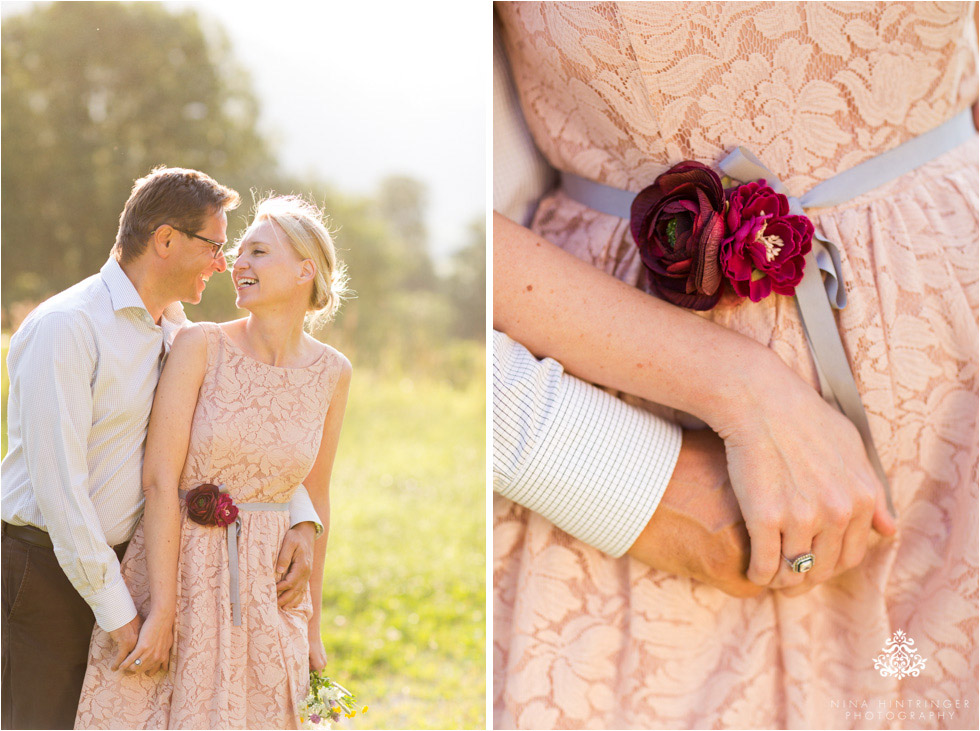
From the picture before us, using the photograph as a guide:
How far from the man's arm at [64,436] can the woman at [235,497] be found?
3.4 inches

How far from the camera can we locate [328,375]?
4.42 ft

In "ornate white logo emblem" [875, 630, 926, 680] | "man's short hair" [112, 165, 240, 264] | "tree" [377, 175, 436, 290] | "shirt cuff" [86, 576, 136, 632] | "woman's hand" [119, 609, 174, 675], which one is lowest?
"tree" [377, 175, 436, 290]

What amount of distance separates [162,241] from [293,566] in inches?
23.0

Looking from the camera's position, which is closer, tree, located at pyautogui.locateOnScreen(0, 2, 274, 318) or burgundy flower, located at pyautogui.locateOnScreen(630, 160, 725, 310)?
burgundy flower, located at pyautogui.locateOnScreen(630, 160, 725, 310)

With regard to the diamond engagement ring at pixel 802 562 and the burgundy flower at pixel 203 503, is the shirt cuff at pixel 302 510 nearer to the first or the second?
A: the burgundy flower at pixel 203 503

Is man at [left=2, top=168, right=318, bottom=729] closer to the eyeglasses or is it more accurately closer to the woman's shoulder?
the eyeglasses

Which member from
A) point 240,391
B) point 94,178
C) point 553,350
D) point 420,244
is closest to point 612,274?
point 553,350

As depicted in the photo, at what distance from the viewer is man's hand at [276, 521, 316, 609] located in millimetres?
1303

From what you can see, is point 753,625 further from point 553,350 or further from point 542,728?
point 553,350

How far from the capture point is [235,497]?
50.5 inches

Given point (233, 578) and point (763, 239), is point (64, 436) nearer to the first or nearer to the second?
point (233, 578)

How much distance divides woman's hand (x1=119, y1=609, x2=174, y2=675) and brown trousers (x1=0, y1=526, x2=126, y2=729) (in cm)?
12

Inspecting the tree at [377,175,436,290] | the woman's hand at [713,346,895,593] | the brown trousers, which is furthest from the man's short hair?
the tree at [377,175,436,290]

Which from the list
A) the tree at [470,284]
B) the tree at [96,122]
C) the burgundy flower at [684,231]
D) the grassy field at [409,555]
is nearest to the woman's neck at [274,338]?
the tree at [96,122]
